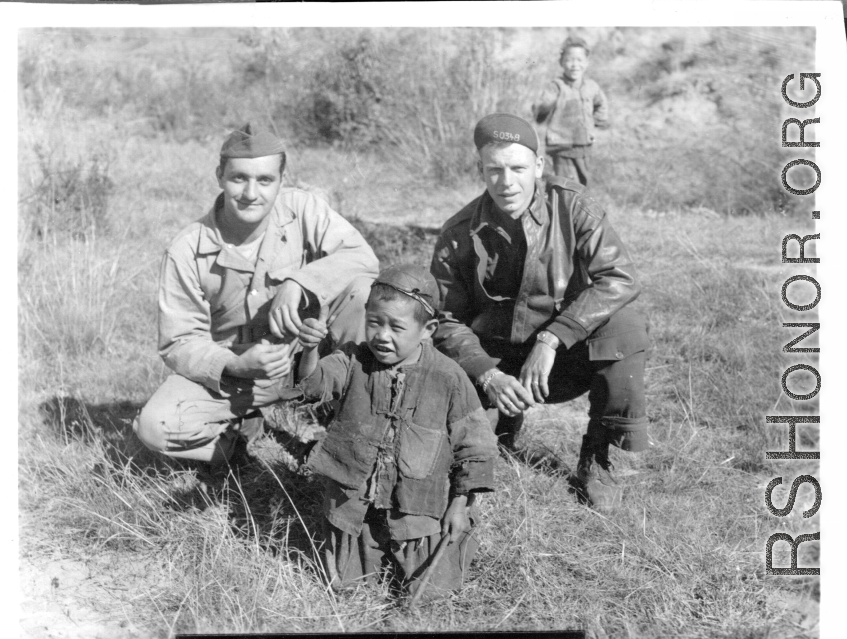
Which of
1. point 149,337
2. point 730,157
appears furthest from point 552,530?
point 730,157

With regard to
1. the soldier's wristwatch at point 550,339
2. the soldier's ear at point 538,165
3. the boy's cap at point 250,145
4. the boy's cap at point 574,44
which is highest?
the boy's cap at point 574,44

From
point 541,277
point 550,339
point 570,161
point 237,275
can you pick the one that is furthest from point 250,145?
point 570,161

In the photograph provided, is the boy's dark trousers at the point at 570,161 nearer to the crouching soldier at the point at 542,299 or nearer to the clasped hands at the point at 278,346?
the crouching soldier at the point at 542,299

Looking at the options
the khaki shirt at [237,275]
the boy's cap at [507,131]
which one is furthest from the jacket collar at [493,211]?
the khaki shirt at [237,275]

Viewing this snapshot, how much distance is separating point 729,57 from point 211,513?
562cm

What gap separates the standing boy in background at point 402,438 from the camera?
300 centimetres

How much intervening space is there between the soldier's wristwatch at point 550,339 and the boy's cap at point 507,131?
0.77 m

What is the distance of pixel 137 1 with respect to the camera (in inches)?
141

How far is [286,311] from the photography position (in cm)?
348

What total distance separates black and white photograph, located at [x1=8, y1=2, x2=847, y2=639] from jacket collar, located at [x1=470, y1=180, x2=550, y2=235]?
0.04 ft

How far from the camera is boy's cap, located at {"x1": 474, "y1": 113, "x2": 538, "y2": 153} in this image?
3.49 meters

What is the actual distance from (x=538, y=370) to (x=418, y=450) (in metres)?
0.67

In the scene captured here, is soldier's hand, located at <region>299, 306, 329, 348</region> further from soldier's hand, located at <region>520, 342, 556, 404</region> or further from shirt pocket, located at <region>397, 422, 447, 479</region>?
soldier's hand, located at <region>520, 342, 556, 404</region>

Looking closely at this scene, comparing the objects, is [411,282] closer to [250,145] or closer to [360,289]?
[360,289]
